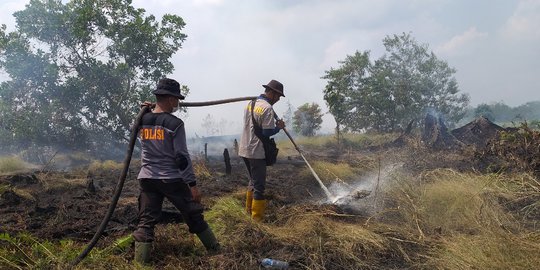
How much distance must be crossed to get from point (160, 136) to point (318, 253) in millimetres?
1840

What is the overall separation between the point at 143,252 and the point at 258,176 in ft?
6.28

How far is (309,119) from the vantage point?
26.1 metres

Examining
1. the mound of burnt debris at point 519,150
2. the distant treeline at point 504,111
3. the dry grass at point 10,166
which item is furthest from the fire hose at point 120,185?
the distant treeline at point 504,111

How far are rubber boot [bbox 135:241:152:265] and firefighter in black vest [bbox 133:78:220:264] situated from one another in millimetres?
172

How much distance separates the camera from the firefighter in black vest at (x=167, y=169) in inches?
145

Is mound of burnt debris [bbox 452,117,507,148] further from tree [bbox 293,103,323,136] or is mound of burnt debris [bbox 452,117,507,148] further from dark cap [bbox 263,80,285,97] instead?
tree [bbox 293,103,323,136]

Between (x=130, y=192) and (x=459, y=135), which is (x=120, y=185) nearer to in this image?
(x=130, y=192)

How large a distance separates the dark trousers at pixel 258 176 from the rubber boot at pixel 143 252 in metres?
1.72

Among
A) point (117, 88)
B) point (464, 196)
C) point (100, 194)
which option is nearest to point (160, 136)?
point (464, 196)

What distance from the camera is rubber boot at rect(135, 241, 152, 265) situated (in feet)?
11.4

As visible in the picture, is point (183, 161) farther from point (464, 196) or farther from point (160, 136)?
point (464, 196)

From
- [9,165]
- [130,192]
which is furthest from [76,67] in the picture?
[130,192]

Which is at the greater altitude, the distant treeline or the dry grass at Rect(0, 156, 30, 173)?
the distant treeline

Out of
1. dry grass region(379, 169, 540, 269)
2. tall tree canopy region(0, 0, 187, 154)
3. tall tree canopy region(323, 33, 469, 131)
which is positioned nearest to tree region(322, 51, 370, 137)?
tall tree canopy region(323, 33, 469, 131)
